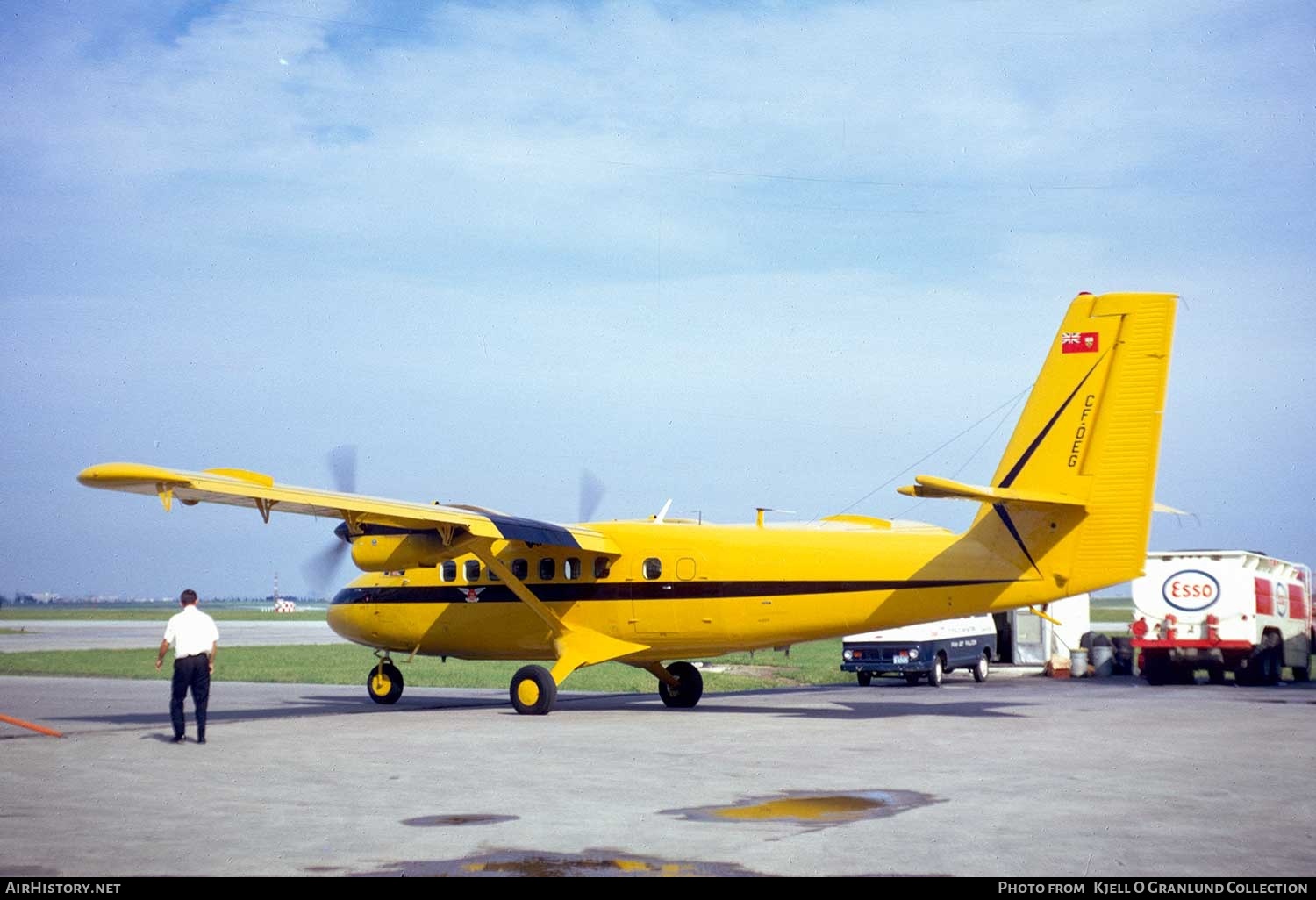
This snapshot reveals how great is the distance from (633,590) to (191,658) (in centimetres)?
905

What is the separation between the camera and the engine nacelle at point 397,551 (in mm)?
23578

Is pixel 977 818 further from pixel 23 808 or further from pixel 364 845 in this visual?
pixel 23 808

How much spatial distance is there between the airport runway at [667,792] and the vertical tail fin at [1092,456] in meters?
2.80

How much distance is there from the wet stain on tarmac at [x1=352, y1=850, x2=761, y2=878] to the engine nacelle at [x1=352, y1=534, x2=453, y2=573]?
1403cm

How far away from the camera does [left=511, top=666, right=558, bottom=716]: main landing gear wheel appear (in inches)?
923

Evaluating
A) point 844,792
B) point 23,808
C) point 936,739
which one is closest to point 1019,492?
point 936,739

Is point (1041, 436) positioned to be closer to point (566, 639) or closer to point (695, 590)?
point (695, 590)

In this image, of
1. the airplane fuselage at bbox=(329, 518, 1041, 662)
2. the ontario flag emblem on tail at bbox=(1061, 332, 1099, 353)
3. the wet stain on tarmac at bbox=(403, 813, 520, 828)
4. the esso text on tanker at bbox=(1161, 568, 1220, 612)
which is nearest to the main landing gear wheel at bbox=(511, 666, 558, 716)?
the airplane fuselage at bbox=(329, 518, 1041, 662)

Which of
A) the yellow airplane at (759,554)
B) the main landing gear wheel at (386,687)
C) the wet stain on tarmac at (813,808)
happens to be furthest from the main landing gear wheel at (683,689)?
the wet stain on tarmac at (813,808)

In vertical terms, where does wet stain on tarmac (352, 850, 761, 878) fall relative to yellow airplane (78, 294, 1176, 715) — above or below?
below

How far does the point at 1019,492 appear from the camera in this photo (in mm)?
21031

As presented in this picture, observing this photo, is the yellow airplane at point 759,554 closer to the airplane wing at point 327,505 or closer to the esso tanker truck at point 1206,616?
the airplane wing at point 327,505

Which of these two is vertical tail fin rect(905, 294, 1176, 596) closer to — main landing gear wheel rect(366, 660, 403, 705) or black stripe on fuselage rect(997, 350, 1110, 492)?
black stripe on fuselage rect(997, 350, 1110, 492)
